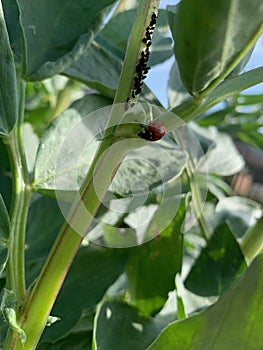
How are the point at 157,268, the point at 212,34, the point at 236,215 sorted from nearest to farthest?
the point at 212,34 < the point at 157,268 < the point at 236,215

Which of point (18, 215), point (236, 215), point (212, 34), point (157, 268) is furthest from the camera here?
point (236, 215)

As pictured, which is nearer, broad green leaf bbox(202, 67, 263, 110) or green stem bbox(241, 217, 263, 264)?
broad green leaf bbox(202, 67, 263, 110)

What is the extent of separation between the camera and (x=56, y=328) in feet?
1.23

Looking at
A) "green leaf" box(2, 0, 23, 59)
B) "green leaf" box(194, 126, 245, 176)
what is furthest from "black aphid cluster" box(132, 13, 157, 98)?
"green leaf" box(194, 126, 245, 176)

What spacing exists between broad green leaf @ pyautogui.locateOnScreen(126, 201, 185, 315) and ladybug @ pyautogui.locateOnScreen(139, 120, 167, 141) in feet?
0.50

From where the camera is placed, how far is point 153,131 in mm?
253

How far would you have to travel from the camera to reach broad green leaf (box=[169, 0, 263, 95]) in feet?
0.68

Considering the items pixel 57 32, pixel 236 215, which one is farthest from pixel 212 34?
pixel 236 215

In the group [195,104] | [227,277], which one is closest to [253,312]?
[195,104]

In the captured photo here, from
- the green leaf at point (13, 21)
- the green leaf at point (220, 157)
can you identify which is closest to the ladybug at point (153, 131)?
the green leaf at point (13, 21)

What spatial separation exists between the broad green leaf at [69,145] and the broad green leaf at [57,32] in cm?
4

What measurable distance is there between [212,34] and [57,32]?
16 cm

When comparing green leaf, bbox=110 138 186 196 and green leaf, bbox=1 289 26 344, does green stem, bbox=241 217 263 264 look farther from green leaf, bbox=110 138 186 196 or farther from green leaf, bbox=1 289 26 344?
green leaf, bbox=1 289 26 344

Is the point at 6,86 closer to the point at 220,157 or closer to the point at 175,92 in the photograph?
the point at 175,92
